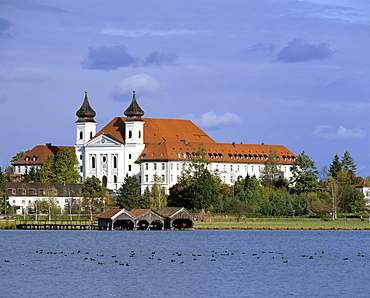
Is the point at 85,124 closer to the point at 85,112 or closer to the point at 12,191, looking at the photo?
the point at 85,112

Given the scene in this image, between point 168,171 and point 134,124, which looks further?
point 134,124

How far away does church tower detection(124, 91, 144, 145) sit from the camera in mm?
154125

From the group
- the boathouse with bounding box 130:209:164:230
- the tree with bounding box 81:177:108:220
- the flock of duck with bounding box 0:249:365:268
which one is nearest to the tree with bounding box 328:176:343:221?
the boathouse with bounding box 130:209:164:230

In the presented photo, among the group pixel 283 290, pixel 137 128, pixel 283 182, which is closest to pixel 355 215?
pixel 283 182

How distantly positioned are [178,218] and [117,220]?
6366mm

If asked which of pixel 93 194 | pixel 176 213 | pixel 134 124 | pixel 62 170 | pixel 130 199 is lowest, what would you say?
pixel 176 213

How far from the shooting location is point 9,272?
5100cm

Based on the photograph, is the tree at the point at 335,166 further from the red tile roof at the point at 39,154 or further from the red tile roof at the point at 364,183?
the red tile roof at the point at 39,154

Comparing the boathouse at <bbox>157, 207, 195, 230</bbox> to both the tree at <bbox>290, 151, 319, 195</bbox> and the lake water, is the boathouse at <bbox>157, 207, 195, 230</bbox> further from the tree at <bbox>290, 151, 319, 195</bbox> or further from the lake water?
the tree at <bbox>290, 151, 319, 195</bbox>

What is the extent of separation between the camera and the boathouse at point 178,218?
97500mm

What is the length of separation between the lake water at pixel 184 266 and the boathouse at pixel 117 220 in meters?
9.20

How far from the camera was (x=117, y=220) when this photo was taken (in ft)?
323

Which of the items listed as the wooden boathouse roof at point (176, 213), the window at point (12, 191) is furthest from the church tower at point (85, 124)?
the wooden boathouse roof at point (176, 213)

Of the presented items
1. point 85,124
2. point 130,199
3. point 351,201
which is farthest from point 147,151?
point 130,199
